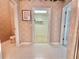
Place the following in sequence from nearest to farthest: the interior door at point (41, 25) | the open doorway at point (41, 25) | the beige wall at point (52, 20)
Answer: the beige wall at point (52, 20)
the open doorway at point (41, 25)
the interior door at point (41, 25)

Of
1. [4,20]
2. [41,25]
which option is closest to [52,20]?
[41,25]

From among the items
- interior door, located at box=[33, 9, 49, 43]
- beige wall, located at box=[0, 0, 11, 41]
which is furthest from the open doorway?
beige wall, located at box=[0, 0, 11, 41]

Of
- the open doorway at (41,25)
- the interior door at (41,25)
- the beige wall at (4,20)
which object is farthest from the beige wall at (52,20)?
the beige wall at (4,20)

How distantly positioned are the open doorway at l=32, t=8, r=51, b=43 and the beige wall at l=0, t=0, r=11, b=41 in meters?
1.39

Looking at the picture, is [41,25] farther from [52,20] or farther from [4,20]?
[4,20]

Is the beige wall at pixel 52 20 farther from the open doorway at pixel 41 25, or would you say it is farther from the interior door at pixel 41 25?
the interior door at pixel 41 25

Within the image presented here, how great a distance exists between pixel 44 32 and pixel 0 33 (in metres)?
2.18

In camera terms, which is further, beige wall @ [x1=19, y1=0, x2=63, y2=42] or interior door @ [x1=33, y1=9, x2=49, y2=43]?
interior door @ [x1=33, y1=9, x2=49, y2=43]

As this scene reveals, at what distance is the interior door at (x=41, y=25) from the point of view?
17.6 feet

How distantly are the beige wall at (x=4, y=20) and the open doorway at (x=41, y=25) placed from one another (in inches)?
54.6

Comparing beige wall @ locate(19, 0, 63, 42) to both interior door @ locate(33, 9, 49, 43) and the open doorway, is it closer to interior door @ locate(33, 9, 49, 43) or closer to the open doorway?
the open doorway

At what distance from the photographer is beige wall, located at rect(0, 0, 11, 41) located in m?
5.09

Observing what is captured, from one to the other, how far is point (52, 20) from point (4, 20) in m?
2.31

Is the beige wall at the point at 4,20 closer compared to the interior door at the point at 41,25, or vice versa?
the beige wall at the point at 4,20
